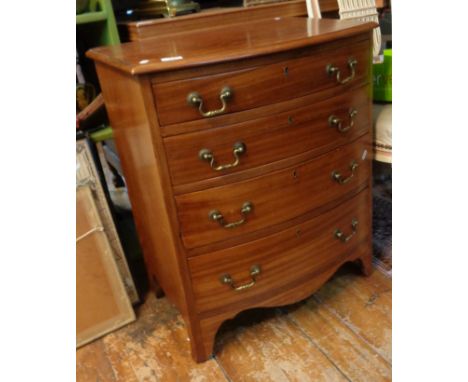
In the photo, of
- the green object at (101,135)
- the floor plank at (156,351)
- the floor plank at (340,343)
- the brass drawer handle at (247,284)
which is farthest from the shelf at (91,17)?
the floor plank at (340,343)

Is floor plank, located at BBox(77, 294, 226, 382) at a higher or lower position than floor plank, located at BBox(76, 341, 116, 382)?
lower

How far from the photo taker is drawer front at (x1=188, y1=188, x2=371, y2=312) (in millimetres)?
1155

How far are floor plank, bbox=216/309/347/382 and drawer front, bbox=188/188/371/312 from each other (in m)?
0.17

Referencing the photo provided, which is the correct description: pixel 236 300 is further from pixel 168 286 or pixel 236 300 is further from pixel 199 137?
pixel 199 137

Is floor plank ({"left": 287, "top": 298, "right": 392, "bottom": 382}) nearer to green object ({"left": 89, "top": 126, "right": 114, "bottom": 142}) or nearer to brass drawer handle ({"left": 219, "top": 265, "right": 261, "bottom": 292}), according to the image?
brass drawer handle ({"left": 219, "top": 265, "right": 261, "bottom": 292})

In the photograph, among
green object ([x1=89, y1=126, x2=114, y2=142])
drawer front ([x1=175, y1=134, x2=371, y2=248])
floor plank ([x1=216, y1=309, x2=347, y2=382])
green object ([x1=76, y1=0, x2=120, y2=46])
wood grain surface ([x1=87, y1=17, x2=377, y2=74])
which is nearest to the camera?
wood grain surface ([x1=87, y1=17, x2=377, y2=74])

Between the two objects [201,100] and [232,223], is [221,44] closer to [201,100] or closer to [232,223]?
[201,100]

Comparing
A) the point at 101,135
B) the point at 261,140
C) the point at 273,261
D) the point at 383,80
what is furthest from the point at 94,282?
the point at 383,80

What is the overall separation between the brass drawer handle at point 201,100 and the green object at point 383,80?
737mm

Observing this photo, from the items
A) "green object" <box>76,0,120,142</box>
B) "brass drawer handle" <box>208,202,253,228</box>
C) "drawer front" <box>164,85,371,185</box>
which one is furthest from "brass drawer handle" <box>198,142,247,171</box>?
"green object" <box>76,0,120,142</box>

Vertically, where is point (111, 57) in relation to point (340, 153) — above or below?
above
